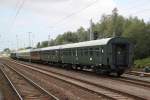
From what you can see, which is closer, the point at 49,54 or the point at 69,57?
the point at 69,57

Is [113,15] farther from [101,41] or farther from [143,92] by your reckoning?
[143,92]

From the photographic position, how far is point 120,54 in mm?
26672

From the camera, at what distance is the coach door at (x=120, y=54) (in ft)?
86.4

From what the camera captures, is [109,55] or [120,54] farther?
[120,54]

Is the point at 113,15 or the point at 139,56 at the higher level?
the point at 113,15

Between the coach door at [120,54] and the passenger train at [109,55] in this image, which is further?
the coach door at [120,54]

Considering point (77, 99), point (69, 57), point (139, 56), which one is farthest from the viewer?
point (139, 56)

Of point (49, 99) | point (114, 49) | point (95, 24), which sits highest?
point (95, 24)

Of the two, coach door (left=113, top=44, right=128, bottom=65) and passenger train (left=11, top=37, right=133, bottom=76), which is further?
coach door (left=113, top=44, right=128, bottom=65)

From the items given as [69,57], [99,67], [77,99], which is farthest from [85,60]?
[77,99]

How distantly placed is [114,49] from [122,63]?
126cm

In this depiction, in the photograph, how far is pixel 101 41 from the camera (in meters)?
27.4

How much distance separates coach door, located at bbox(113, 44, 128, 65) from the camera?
26.3 meters

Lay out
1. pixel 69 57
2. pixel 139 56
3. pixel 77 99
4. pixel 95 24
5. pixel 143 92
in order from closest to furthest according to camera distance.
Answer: pixel 77 99 → pixel 143 92 → pixel 69 57 → pixel 139 56 → pixel 95 24
